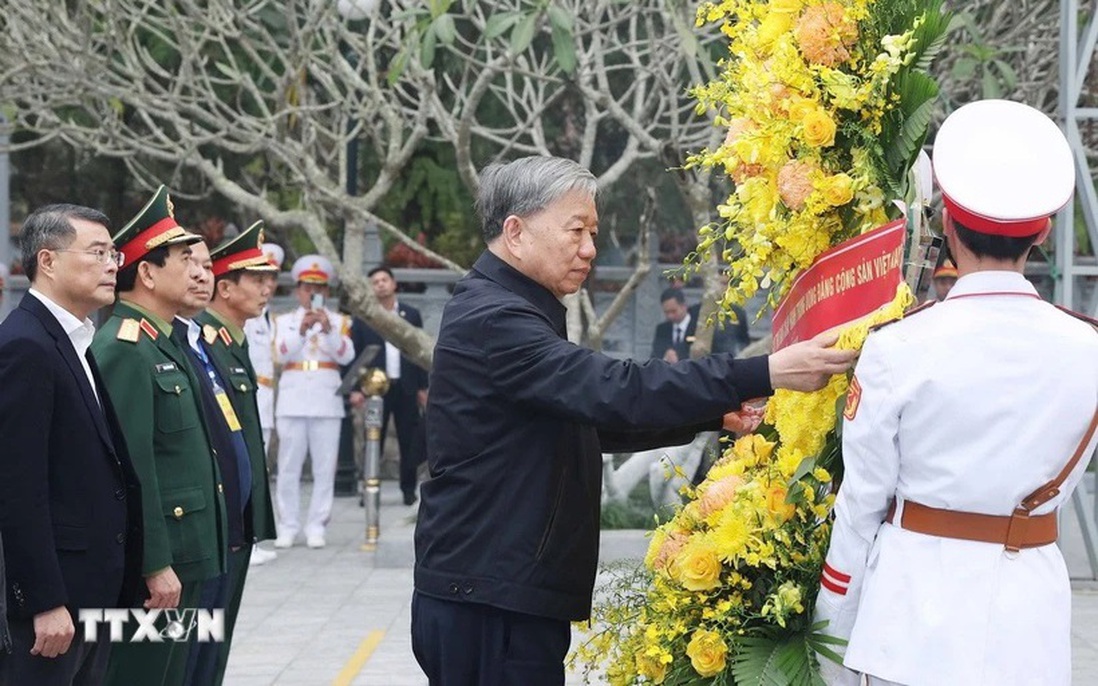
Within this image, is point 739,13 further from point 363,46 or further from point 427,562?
point 363,46

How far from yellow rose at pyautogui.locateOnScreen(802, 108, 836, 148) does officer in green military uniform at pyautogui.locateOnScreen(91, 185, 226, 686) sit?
2.33m

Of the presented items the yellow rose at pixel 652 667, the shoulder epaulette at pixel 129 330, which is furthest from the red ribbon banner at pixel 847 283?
the shoulder epaulette at pixel 129 330

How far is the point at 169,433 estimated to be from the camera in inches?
220

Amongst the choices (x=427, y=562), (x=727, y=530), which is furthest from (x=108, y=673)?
(x=727, y=530)

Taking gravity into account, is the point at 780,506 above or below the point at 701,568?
above

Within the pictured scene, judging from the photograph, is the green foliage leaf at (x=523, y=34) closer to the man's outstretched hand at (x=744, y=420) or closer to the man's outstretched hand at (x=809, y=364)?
the man's outstretched hand at (x=744, y=420)

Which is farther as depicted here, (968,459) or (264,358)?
(264,358)

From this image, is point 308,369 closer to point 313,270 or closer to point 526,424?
point 313,270

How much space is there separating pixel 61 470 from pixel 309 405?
8146 mm

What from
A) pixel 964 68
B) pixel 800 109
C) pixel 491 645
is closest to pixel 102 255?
pixel 491 645

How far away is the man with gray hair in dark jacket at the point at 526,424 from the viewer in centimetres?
395

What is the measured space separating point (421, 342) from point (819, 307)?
8222 millimetres

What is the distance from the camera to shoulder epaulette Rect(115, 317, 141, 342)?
18.3 ft

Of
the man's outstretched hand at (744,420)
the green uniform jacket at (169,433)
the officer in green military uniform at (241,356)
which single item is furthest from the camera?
the officer in green military uniform at (241,356)
